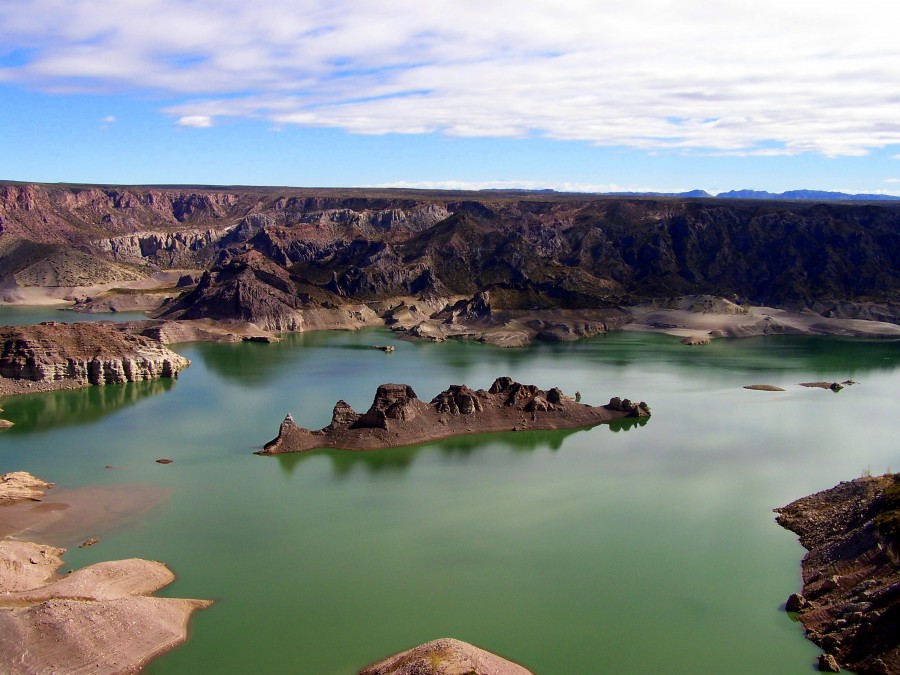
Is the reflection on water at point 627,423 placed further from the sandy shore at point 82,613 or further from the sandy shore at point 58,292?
the sandy shore at point 58,292

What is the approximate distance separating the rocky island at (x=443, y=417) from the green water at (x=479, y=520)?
119cm

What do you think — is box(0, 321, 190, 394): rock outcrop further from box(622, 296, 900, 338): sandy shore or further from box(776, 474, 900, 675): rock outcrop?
box(622, 296, 900, 338): sandy shore

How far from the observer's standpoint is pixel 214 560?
99.6 feet

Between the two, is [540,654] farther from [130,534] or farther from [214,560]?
[130,534]

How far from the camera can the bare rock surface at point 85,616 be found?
2261cm

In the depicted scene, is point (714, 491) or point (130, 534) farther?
point (714, 491)

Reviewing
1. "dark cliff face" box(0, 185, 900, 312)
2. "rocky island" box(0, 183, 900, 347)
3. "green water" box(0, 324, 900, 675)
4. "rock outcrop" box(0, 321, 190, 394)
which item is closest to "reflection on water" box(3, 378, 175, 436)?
"green water" box(0, 324, 900, 675)

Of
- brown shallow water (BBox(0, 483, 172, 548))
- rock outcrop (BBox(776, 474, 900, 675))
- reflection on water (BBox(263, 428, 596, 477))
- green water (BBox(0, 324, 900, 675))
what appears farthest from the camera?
reflection on water (BBox(263, 428, 596, 477))

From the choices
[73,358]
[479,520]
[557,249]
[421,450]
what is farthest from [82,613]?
[557,249]

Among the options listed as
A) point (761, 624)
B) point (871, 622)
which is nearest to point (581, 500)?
point (761, 624)

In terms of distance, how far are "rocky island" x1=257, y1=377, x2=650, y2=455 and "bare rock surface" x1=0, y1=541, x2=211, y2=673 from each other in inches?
645

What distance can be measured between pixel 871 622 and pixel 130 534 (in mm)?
27739

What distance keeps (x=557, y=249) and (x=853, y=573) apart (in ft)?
403

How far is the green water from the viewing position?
2503 cm
